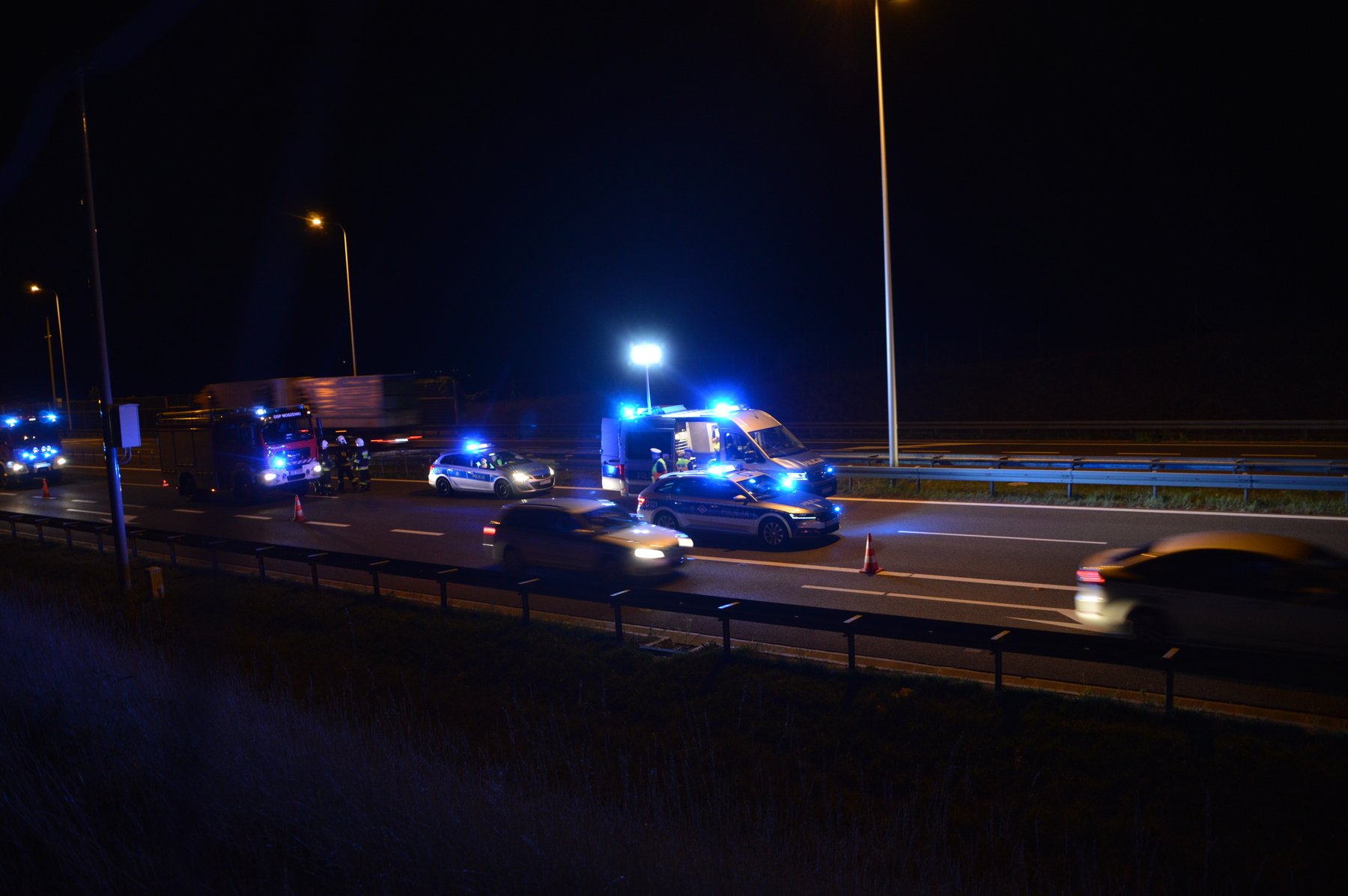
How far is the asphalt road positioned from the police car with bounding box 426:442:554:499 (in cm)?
53

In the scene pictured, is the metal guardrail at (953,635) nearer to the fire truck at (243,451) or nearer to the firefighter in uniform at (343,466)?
the fire truck at (243,451)

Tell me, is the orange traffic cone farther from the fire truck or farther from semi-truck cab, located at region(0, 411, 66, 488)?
semi-truck cab, located at region(0, 411, 66, 488)

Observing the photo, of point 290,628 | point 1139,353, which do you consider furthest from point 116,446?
point 1139,353

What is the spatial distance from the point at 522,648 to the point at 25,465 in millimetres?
36517

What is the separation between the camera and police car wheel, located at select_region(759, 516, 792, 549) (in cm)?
1450

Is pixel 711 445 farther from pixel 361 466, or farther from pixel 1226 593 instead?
pixel 361 466

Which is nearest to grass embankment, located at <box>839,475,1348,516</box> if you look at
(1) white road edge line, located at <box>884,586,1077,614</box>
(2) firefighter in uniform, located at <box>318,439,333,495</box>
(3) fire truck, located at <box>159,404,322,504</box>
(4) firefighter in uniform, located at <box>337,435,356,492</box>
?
(1) white road edge line, located at <box>884,586,1077,614</box>

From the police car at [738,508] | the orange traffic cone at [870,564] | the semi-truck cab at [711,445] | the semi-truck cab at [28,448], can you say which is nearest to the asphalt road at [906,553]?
the orange traffic cone at [870,564]

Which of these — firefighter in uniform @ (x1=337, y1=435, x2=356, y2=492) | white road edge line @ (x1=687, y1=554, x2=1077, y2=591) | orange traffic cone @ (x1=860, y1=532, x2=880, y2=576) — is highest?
firefighter in uniform @ (x1=337, y1=435, x2=356, y2=492)

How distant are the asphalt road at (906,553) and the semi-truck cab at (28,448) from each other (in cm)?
1435

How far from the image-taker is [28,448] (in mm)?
34000

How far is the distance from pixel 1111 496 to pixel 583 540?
1299 cm

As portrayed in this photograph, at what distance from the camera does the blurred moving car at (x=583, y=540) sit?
40.4 feet

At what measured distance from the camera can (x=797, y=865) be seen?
13.8 ft
